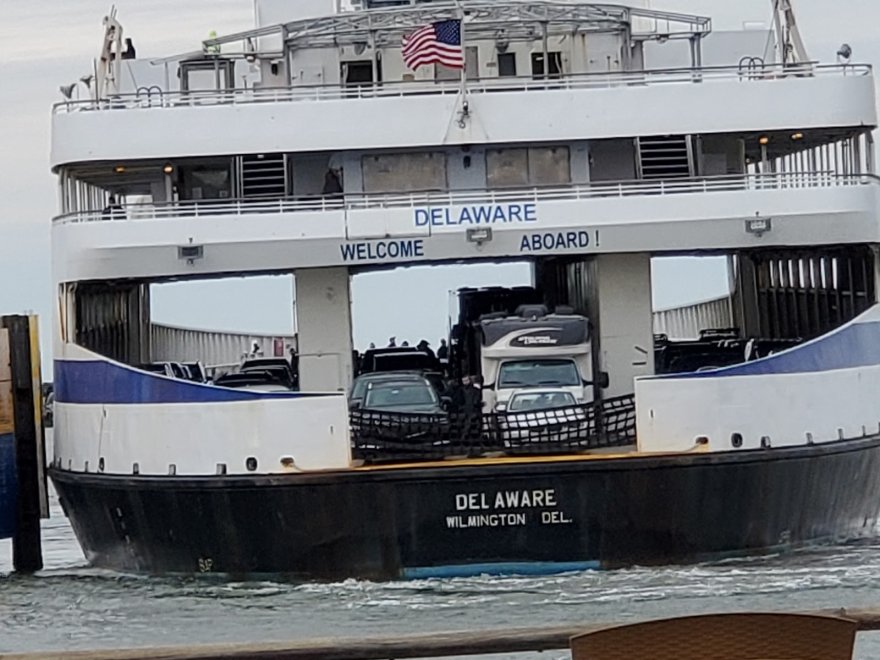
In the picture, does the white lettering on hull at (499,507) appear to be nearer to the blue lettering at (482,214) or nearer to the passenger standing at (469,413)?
the passenger standing at (469,413)

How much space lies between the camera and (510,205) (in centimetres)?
2048

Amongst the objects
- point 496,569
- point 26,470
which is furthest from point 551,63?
point 496,569

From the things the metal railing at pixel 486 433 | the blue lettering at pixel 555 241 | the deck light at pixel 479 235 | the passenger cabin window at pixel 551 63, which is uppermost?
the passenger cabin window at pixel 551 63

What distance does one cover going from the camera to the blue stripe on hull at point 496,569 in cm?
1884

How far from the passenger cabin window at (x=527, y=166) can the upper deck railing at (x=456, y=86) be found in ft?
2.08

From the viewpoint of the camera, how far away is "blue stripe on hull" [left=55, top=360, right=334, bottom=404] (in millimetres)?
19250

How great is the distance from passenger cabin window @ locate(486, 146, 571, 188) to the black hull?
400cm

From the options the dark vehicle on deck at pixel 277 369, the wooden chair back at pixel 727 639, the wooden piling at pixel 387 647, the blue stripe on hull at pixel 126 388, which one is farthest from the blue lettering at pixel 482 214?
the wooden chair back at pixel 727 639

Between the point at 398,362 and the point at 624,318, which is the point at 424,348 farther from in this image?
the point at 624,318

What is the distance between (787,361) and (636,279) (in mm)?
2423

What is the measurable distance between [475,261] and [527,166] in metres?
1.22

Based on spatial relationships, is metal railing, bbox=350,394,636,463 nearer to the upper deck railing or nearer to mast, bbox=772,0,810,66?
the upper deck railing

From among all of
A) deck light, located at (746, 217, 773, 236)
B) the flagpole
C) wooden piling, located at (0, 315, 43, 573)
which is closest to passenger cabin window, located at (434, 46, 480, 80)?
the flagpole

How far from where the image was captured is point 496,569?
62.0ft
